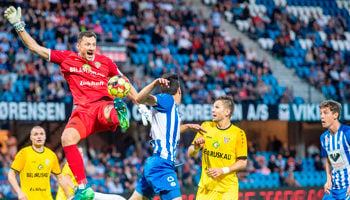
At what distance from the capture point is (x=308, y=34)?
24641 millimetres

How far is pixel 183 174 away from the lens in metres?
17.9

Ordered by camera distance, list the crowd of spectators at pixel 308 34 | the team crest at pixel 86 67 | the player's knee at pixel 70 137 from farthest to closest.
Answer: the crowd of spectators at pixel 308 34 < the team crest at pixel 86 67 < the player's knee at pixel 70 137

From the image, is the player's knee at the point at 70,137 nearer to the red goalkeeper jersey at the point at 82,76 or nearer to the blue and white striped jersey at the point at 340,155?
the red goalkeeper jersey at the point at 82,76

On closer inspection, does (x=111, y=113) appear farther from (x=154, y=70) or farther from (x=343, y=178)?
(x=154, y=70)

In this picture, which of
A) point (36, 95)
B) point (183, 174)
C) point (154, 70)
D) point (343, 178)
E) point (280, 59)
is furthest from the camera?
point (280, 59)

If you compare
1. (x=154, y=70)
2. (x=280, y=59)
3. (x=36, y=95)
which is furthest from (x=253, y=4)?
(x=36, y=95)

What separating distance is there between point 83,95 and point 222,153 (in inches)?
84.7

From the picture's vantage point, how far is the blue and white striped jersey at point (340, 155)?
8.79m

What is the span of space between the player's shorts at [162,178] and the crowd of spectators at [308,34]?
1501 cm

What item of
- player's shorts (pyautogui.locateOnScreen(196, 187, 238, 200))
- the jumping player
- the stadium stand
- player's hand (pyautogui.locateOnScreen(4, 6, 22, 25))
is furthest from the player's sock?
the stadium stand

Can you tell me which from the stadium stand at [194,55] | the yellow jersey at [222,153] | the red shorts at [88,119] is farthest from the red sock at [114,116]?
the stadium stand at [194,55]

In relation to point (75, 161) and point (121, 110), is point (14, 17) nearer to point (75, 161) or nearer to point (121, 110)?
point (121, 110)

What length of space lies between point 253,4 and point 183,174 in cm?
1006

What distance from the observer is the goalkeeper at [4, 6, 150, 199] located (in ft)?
23.2
